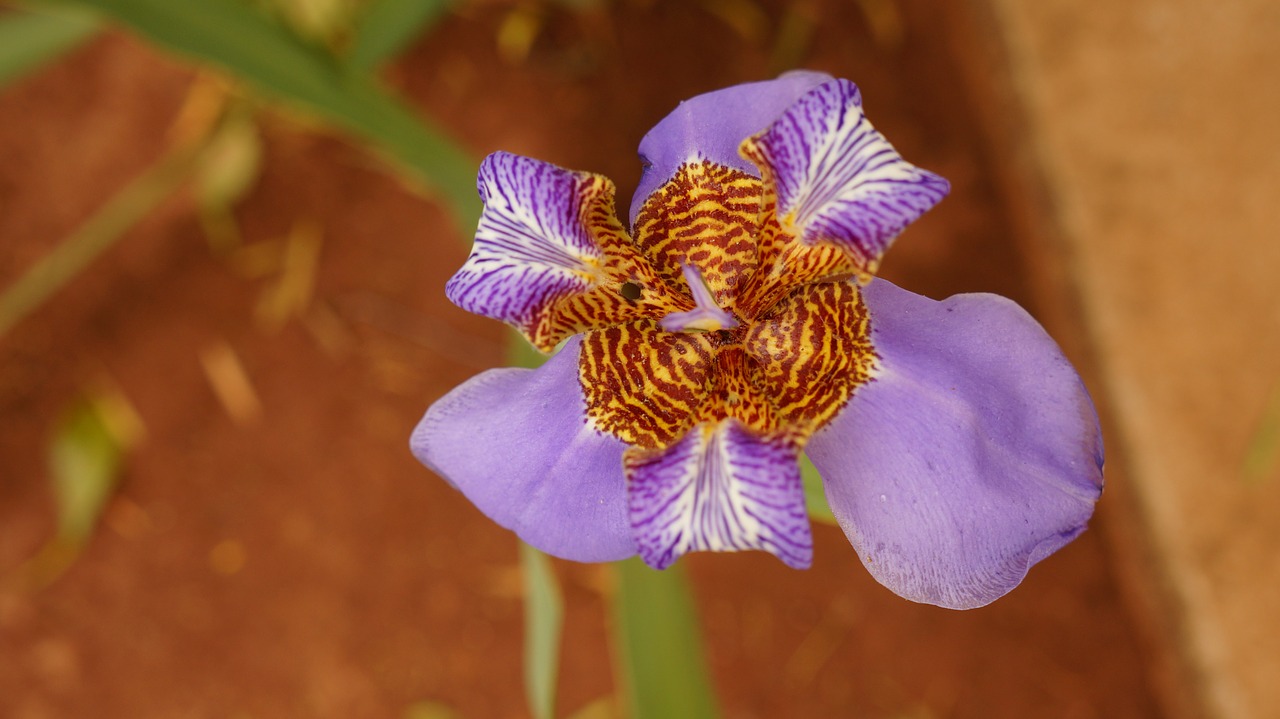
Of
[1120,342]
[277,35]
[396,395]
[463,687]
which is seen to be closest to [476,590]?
[463,687]

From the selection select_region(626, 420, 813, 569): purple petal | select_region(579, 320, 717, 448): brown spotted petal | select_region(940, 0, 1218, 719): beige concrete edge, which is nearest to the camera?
select_region(626, 420, 813, 569): purple petal

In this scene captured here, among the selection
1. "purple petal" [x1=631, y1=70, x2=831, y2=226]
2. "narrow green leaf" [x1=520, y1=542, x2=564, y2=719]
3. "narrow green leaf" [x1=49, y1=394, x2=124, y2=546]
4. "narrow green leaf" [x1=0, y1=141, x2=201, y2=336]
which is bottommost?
"narrow green leaf" [x1=49, y1=394, x2=124, y2=546]

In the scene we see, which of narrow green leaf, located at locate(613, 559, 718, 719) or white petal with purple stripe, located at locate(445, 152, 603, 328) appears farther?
narrow green leaf, located at locate(613, 559, 718, 719)

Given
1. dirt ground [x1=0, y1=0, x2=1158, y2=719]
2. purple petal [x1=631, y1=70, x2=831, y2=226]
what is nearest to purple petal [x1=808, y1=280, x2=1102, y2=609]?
purple petal [x1=631, y1=70, x2=831, y2=226]

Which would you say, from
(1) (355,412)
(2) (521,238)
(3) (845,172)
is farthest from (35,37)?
(3) (845,172)

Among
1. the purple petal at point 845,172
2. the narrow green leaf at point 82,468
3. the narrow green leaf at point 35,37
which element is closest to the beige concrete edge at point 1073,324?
the purple petal at point 845,172

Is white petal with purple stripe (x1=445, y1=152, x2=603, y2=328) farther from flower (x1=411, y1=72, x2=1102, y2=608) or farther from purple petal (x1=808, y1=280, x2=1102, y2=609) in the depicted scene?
purple petal (x1=808, y1=280, x2=1102, y2=609)
